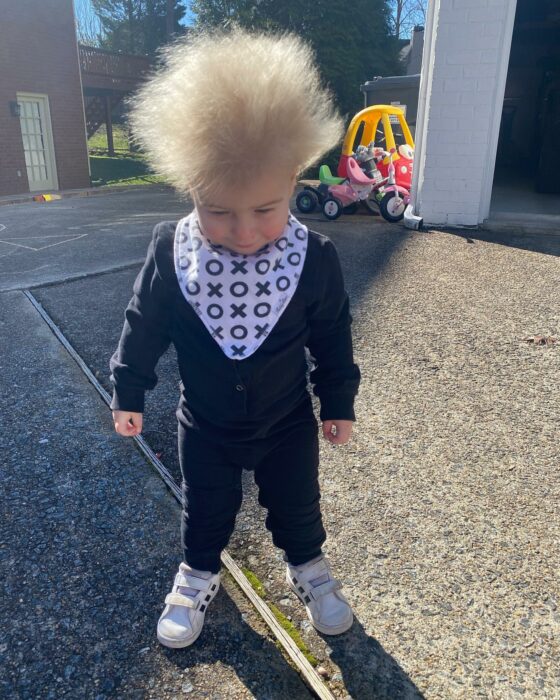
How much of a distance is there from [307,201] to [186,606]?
23.3 feet

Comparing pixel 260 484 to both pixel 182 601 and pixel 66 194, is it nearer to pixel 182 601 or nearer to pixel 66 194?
pixel 182 601

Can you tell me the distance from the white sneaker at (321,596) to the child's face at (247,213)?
0.92 m

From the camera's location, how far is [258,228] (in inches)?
51.8

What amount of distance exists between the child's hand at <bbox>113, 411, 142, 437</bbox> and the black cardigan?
2 centimetres

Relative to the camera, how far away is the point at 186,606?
4.99 feet

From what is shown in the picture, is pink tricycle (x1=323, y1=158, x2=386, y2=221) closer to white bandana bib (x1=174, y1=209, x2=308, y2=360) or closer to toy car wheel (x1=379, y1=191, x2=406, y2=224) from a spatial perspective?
toy car wheel (x1=379, y1=191, x2=406, y2=224)

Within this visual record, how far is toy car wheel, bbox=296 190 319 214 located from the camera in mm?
8008

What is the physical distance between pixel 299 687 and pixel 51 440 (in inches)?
59.4

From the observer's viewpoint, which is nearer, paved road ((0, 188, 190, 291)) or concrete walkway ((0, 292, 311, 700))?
concrete walkway ((0, 292, 311, 700))

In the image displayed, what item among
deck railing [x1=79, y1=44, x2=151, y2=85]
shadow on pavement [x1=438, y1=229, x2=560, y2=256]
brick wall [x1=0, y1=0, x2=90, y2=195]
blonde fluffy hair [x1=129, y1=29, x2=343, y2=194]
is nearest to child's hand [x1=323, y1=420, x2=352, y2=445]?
blonde fluffy hair [x1=129, y1=29, x2=343, y2=194]

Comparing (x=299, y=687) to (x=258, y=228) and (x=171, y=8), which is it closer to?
(x=258, y=228)

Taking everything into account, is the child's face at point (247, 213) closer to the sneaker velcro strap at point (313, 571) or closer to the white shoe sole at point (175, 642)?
the sneaker velcro strap at point (313, 571)

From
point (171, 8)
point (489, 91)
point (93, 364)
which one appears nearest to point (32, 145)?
point (489, 91)

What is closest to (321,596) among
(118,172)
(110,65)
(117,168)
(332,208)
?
(332,208)
